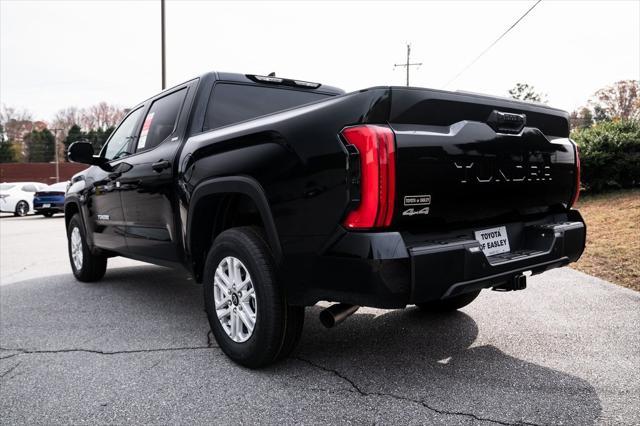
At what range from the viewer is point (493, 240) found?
9.51 ft

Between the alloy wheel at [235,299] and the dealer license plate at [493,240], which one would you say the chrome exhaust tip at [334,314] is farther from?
the dealer license plate at [493,240]

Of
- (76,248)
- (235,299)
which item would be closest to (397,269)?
(235,299)

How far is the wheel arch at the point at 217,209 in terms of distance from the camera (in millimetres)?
2871

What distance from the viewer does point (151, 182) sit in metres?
4.08

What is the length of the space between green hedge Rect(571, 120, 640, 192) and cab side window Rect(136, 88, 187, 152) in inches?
470

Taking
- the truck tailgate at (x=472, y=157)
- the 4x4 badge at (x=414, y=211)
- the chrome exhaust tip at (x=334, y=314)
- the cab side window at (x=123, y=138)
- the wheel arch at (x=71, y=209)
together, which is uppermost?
the cab side window at (x=123, y=138)

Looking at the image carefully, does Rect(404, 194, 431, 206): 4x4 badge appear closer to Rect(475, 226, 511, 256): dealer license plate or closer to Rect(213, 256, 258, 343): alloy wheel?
Rect(475, 226, 511, 256): dealer license plate

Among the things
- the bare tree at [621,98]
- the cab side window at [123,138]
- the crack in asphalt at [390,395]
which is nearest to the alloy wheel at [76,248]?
the cab side window at [123,138]

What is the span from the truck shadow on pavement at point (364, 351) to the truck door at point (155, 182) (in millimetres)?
624

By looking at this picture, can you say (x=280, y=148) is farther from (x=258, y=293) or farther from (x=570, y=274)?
(x=570, y=274)

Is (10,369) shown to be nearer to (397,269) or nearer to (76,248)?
(397,269)

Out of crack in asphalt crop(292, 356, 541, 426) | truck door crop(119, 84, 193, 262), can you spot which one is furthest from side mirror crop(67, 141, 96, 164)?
crack in asphalt crop(292, 356, 541, 426)

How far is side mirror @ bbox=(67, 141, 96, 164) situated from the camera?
480 cm

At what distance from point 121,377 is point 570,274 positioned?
5.23 meters
